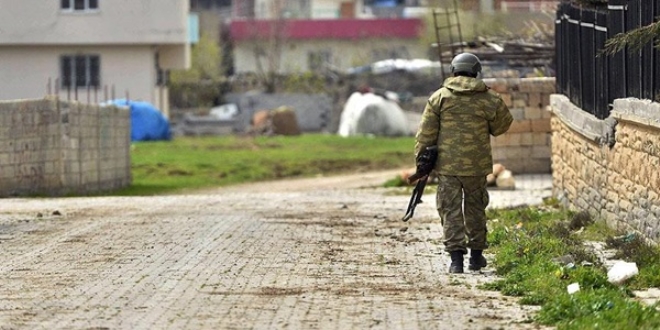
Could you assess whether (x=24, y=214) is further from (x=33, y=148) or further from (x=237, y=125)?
(x=237, y=125)

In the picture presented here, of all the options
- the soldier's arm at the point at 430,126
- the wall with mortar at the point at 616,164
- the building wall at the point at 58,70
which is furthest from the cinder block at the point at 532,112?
the building wall at the point at 58,70

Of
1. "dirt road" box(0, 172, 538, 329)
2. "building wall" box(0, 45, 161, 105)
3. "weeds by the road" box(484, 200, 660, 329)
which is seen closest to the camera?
"weeds by the road" box(484, 200, 660, 329)

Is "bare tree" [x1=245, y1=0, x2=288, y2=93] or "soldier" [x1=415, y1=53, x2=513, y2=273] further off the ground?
"bare tree" [x1=245, y1=0, x2=288, y2=93]

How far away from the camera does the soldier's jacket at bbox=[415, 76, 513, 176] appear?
11594mm

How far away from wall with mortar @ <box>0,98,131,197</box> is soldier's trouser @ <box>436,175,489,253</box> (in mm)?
13701

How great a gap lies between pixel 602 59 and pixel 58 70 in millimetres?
34575

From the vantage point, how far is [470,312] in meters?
9.43

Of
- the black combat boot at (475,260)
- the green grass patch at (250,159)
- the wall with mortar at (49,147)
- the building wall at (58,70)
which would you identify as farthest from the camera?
the building wall at (58,70)

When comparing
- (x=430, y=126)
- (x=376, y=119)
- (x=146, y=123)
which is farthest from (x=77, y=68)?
(x=430, y=126)

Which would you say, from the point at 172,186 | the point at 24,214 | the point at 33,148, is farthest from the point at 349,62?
the point at 24,214

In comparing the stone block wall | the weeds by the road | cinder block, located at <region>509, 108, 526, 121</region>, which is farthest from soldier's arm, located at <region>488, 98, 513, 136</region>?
cinder block, located at <region>509, 108, 526, 121</region>

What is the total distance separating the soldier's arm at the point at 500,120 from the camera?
38.3 ft

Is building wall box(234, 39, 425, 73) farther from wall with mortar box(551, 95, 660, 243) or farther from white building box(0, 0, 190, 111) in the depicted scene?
wall with mortar box(551, 95, 660, 243)

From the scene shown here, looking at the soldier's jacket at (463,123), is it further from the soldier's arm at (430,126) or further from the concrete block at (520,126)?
the concrete block at (520,126)
